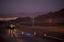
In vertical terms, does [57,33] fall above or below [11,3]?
below

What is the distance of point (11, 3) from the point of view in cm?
→ 505

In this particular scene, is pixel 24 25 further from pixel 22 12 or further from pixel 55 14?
pixel 55 14

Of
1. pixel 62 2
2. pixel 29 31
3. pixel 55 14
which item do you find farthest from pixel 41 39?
pixel 62 2

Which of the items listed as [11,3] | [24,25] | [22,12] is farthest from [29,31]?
[11,3]

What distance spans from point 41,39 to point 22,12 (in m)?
0.81

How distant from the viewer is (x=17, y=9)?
199 inches

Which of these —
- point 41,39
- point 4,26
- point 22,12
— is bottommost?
point 41,39

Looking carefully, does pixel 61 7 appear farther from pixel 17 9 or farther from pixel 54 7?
pixel 17 9

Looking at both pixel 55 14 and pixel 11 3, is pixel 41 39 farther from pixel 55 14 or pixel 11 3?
pixel 11 3

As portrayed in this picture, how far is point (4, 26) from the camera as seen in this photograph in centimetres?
500

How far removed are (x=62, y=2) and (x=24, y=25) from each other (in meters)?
1.10

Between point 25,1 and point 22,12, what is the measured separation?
283 millimetres

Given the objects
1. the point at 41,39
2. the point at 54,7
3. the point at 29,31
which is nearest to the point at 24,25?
the point at 29,31

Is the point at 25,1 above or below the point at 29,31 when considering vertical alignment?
above
